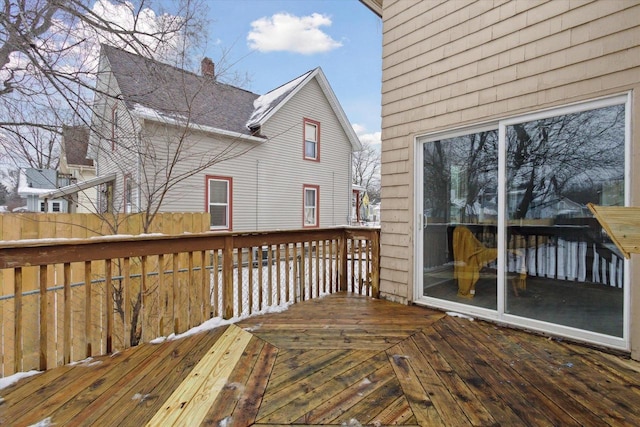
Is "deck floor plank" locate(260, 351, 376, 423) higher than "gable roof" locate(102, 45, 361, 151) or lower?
A: lower

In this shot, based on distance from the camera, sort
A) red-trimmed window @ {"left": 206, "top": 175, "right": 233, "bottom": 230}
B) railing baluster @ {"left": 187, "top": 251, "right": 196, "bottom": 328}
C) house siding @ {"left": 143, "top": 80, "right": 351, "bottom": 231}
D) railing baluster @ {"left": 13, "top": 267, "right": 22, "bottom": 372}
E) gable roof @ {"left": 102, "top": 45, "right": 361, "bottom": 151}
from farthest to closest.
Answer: red-trimmed window @ {"left": 206, "top": 175, "right": 233, "bottom": 230}
house siding @ {"left": 143, "top": 80, "right": 351, "bottom": 231}
gable roof @ {"left": 102, "top": 45, "right": 361, "bottom": 151}
railing baluster @ {"left": 187, "top": 251, "right": 196, "bottom": 328}
railing baluster @ {"left": 13, "top": 267, "right": 22, "bottom": 372}

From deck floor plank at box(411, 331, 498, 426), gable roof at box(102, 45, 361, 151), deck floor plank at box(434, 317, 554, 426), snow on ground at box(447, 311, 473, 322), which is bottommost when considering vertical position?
deck floor plank at box(411, 331, 498, 426)

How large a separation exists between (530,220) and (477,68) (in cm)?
150

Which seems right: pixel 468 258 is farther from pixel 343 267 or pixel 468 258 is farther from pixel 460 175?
pixel 343 267

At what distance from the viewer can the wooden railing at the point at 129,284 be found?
6.85ft

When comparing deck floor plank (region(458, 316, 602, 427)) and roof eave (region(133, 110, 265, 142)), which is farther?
roof eave (region(133, 110, 265, 142))

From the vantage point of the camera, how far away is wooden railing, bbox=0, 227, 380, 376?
2088 millimetres

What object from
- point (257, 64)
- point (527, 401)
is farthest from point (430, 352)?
point (257, 64)

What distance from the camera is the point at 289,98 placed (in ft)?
31.7

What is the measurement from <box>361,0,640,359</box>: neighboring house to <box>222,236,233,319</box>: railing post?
1827 mm

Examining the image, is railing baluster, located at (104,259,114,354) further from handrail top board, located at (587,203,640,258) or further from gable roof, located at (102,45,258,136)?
handrail top board, located at (587,203,640,258)

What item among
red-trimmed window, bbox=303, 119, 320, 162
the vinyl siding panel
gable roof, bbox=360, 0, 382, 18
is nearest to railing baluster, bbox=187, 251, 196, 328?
the vinyl siding panel

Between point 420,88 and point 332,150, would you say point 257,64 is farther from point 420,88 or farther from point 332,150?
point 332,150

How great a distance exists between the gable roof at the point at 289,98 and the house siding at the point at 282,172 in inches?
8.1
